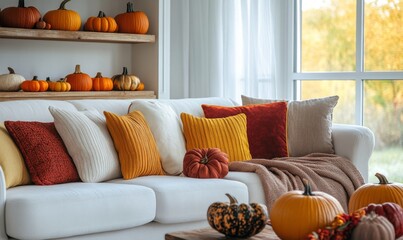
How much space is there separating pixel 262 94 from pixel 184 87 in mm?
709

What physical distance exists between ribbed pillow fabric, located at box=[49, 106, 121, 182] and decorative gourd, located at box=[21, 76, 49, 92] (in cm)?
154

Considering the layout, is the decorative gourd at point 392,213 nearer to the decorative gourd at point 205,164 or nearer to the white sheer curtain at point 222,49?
the decorative gourd at point 205,164

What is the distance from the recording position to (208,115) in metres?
4.48

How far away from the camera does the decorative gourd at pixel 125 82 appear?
19.0ft

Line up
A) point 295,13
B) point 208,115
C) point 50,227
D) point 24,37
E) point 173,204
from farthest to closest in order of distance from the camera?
point 295,13 → point 24,37 → point 208,115 → point 173,204 → point 50,227

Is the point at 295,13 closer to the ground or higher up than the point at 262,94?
higher up

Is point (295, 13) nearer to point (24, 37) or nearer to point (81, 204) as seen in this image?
point (24, 37)

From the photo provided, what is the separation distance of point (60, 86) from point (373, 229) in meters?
3.48

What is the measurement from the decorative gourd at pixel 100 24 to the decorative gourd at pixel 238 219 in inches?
131

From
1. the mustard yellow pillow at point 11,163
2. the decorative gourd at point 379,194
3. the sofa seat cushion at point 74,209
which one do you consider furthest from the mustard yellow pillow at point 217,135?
the decorative gourd at point 379,194

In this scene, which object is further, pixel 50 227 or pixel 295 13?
pixel 295 13

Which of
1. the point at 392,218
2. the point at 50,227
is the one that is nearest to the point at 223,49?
the point at 50,227

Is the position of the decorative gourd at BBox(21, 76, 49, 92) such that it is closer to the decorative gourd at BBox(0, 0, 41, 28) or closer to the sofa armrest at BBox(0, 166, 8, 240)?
the decorative gourd at BBox(0, 0, 41, 28)

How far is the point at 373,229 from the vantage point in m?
2.38
